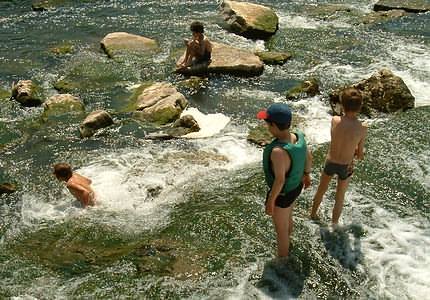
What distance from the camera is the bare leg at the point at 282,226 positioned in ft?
24.7

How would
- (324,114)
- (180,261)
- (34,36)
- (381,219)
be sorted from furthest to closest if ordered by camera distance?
(34,36)
(324,114)
(381,219)
(180,261)

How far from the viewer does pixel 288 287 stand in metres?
7.85

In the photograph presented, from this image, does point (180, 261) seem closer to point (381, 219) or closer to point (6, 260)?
point (6, 260)

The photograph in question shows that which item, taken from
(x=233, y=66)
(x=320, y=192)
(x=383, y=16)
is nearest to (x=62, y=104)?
(x=233, y=66)

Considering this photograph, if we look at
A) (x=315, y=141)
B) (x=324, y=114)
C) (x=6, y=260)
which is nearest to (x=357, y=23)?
(x=324, y=114)

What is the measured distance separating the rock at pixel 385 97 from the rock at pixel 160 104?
4.23 metres

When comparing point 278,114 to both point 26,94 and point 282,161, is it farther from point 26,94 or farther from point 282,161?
point 26,94

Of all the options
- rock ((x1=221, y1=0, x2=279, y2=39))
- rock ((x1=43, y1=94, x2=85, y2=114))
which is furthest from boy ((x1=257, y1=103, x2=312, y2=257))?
rock ((x1=221, y1=0, x2=279, y2=39))

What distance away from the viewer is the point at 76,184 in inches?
388

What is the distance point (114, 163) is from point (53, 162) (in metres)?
1.49

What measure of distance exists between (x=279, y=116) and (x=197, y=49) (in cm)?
1006

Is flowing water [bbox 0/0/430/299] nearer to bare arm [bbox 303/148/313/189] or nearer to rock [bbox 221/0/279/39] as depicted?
rock [bbox 221/0/279/39]


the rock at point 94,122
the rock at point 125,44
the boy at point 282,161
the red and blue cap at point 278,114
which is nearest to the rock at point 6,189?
the rock at point 94,122

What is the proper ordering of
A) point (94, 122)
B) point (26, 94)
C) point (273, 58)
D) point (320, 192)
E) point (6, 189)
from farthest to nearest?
point (273, 58) < point (26, 94) < point (94, 122) < point (6, 189) < point (320, 192)
